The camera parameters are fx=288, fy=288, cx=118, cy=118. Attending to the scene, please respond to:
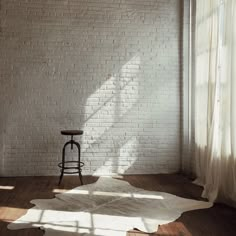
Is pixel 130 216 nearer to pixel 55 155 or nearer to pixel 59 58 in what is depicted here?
pixel 55 155

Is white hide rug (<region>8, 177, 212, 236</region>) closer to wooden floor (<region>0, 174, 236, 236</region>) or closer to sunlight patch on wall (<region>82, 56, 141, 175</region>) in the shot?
wooden floor (<region>0, 174, 236, 236</region>)

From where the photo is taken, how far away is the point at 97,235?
2539 mm

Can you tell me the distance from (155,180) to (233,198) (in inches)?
62.2

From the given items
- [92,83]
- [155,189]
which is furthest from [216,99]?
[92,83]

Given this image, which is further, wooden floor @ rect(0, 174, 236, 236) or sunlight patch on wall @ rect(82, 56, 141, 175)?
sunlight patch on wall @ rect(82, 56, 141, 175)

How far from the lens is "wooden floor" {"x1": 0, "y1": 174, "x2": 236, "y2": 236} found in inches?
105

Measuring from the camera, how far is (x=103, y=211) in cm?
316

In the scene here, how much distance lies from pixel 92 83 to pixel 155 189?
2.08m

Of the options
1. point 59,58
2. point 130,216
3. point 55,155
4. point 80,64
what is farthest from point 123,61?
point 130,216

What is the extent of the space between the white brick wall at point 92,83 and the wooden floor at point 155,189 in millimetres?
394

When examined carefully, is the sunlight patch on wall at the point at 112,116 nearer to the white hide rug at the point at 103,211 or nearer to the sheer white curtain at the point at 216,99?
the white hide rug at the point at 103,211

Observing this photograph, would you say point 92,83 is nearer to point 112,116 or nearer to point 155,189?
point 112,116

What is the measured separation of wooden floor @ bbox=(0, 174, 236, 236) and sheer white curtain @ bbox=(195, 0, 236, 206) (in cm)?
28

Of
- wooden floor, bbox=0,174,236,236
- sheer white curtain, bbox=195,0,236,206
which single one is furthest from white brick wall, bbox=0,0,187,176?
sheer white curtain, bbox=195,0,236,206
